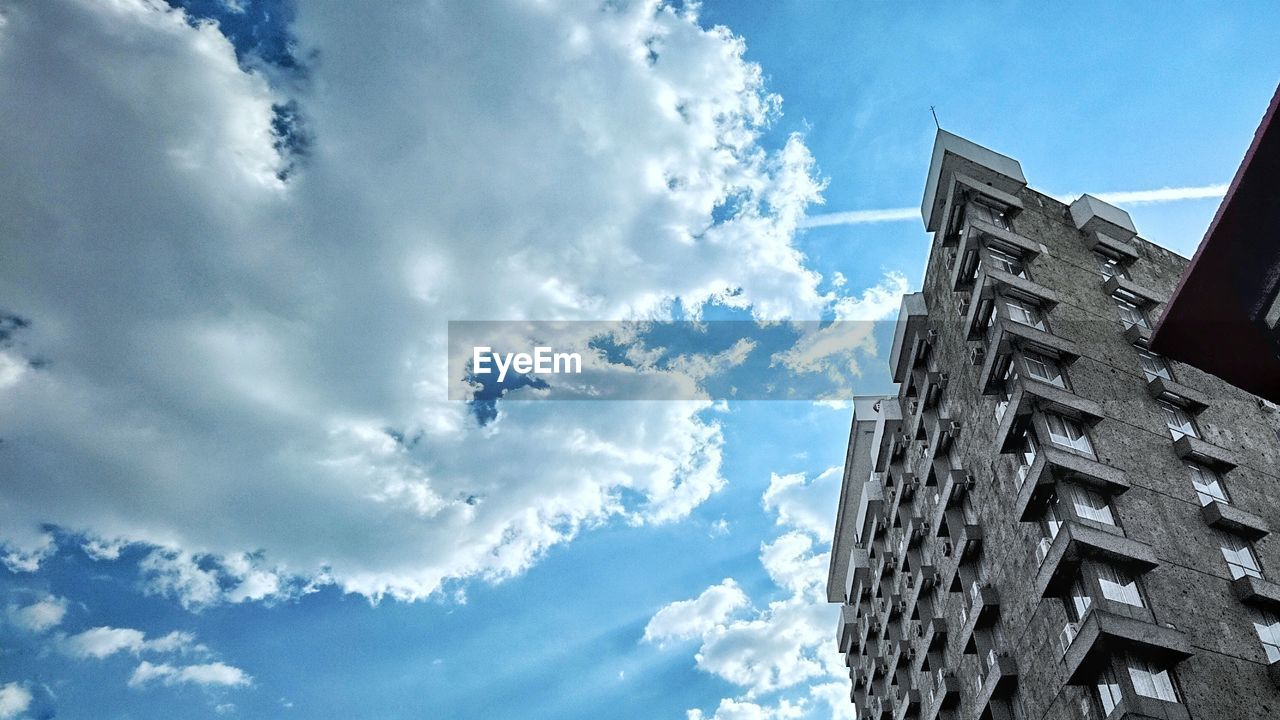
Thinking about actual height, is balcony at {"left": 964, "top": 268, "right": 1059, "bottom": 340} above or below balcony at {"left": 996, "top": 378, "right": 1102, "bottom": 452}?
above

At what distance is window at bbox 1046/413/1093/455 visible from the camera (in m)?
28.2

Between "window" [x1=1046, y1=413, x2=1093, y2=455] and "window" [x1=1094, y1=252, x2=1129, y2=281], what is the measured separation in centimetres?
1027

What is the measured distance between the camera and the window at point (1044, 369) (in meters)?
29.9

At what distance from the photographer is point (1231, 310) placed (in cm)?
1622

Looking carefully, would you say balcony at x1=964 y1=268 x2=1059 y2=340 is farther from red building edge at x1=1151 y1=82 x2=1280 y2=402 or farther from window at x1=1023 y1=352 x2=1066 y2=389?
red building edge at x1=1151 y1=82 x2=1280 y2=402

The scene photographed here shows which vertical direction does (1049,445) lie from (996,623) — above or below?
above

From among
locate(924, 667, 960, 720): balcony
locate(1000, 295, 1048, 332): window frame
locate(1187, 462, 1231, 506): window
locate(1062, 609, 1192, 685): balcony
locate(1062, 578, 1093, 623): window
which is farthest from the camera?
locate(924, 667, 960, 720): balcony

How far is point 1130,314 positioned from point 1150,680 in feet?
54.9

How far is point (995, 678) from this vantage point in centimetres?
Result: 2859

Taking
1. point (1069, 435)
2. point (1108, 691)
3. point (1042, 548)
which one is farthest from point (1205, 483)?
point (1108, 691)

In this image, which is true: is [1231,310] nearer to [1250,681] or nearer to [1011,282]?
[1250,681]

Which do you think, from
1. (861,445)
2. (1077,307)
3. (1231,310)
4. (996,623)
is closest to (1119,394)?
(1077,307)

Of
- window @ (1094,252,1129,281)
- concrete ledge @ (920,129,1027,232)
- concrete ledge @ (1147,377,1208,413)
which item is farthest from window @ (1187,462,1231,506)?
concrete ledge @ (920,129,1027,232)

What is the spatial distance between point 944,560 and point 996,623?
190 inches
